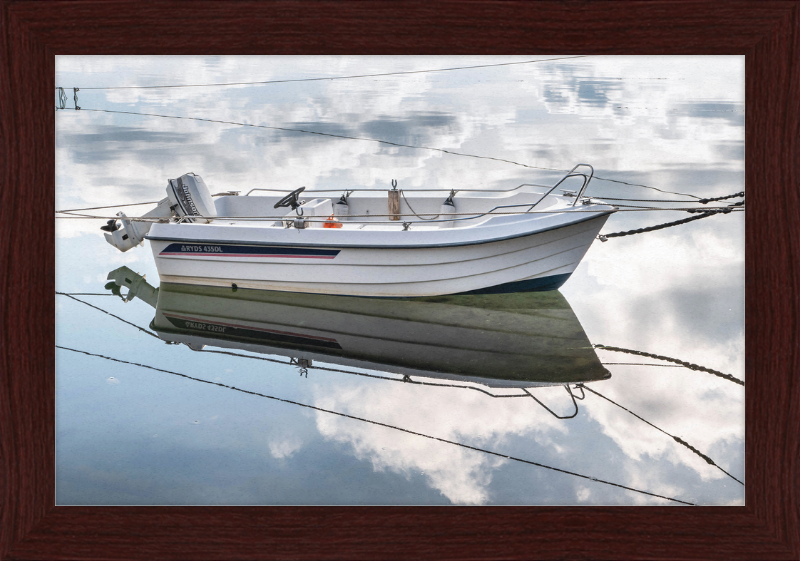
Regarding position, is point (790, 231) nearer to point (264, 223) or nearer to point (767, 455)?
point (767, 455)

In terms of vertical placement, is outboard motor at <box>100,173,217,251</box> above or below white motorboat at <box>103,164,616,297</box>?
above

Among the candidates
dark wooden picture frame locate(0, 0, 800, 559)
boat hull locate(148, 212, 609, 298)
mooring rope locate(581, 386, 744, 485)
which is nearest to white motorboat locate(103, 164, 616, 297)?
boat hull locate(148, 212, 609, 298)

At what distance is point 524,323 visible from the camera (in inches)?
238

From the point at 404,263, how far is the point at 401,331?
95 cm

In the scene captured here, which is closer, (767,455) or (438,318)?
(767,455)

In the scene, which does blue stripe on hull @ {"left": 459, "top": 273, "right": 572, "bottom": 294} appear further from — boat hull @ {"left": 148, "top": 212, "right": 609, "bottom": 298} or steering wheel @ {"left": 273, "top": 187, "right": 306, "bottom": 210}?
steering wheel @ {"left": 273, "top": 187, "right": 306, "bottom": 210}

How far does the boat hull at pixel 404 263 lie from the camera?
6.53 m

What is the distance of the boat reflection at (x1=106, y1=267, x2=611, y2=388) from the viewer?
501 centimetres
